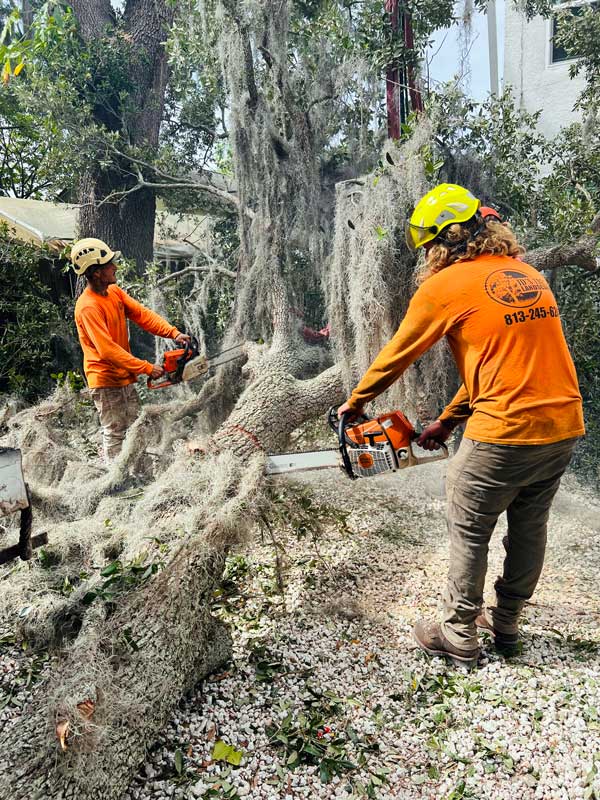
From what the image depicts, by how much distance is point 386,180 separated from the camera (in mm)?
3547

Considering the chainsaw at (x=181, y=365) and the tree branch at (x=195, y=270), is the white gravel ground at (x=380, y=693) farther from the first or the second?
the tree branch at (x=195, y=270)

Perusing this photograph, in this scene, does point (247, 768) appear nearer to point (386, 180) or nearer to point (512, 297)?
point (512, 297)

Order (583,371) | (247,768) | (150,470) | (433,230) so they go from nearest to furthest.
→ (247,768), (433,230), (150,470), (583,371)

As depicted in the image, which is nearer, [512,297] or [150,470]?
[512,297]

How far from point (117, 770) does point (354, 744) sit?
851 millimetres

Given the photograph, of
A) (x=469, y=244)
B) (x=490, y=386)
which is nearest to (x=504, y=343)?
(x=490, y=386)

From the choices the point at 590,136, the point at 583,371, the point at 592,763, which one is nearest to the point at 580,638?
the point at 592,763

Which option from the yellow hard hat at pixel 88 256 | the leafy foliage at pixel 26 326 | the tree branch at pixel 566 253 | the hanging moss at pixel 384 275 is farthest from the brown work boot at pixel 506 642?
the leafy foliage at pixel 26 326

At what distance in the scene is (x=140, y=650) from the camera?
203 cm

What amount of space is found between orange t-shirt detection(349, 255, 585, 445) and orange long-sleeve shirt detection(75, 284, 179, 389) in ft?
7.35

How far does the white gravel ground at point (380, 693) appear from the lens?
5.93 feet

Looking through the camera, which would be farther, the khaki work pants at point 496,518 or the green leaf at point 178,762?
the khaki work pants at point 496,518

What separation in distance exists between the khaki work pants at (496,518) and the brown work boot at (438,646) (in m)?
0.04

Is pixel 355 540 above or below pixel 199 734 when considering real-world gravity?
above
